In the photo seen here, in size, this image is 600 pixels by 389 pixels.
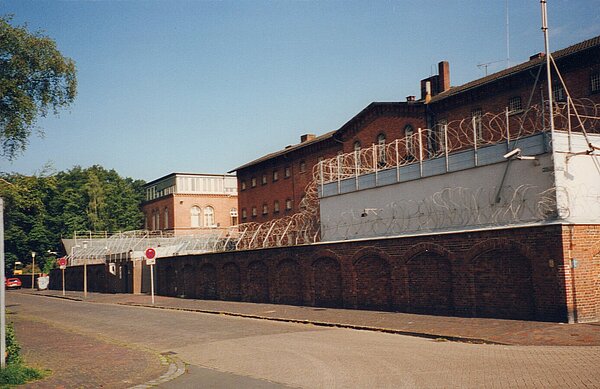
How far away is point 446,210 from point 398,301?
13.3 ft

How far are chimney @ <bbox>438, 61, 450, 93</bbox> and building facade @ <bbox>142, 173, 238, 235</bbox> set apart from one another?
41.2 m

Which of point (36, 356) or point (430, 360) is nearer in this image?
point (430, 360)

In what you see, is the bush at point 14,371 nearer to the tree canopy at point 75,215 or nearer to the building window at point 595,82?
the building window at point 595,82

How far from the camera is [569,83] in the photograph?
31672 mm

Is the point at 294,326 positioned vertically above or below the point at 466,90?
below

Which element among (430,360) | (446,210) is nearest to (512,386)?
(430,360)

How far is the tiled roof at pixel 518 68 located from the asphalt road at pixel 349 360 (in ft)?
66.9

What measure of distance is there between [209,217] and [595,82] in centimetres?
5549

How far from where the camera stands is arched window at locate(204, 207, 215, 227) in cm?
7766

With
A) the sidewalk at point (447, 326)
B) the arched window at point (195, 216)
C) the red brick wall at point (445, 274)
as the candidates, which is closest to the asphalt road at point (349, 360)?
the sidewalk at point (447, 326)

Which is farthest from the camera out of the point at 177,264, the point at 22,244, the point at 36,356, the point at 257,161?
the point at 22,244

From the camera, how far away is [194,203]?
77188 millimetres

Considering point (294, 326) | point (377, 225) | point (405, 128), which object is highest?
point (405, 128)

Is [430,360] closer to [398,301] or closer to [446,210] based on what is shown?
[398,301]
